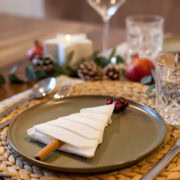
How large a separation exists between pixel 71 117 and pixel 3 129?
0.51 ft

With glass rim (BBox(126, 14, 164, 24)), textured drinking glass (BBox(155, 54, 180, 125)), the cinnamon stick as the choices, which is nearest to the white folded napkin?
the cinnamon stick

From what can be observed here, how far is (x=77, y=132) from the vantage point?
0.50 m

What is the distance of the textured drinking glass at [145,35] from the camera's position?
1.01 metres

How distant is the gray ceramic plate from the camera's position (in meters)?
0.46

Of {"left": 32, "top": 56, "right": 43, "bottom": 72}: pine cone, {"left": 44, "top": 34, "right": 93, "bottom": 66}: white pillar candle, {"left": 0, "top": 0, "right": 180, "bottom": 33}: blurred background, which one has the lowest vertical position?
{"left": 32, "top": 56, "right": 43, "bottom": 72}: pine cone

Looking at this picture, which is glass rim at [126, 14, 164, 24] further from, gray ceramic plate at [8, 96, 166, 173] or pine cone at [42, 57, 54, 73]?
gray ceramic plate at [8, 96, 166, 173]

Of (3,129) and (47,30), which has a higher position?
(47,30)

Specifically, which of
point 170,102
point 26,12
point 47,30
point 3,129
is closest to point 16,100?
point 3,129

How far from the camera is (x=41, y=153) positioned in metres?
0.46

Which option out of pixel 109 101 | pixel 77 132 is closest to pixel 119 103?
pixel 109 101

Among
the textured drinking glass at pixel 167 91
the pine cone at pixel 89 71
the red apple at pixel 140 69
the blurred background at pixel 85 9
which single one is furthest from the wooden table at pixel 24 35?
Answer: the blurred background at pixel 85 9

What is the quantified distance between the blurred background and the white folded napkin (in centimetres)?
176

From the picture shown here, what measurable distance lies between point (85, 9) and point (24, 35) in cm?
115

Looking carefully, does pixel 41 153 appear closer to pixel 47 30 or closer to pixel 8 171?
pixel 8 171
